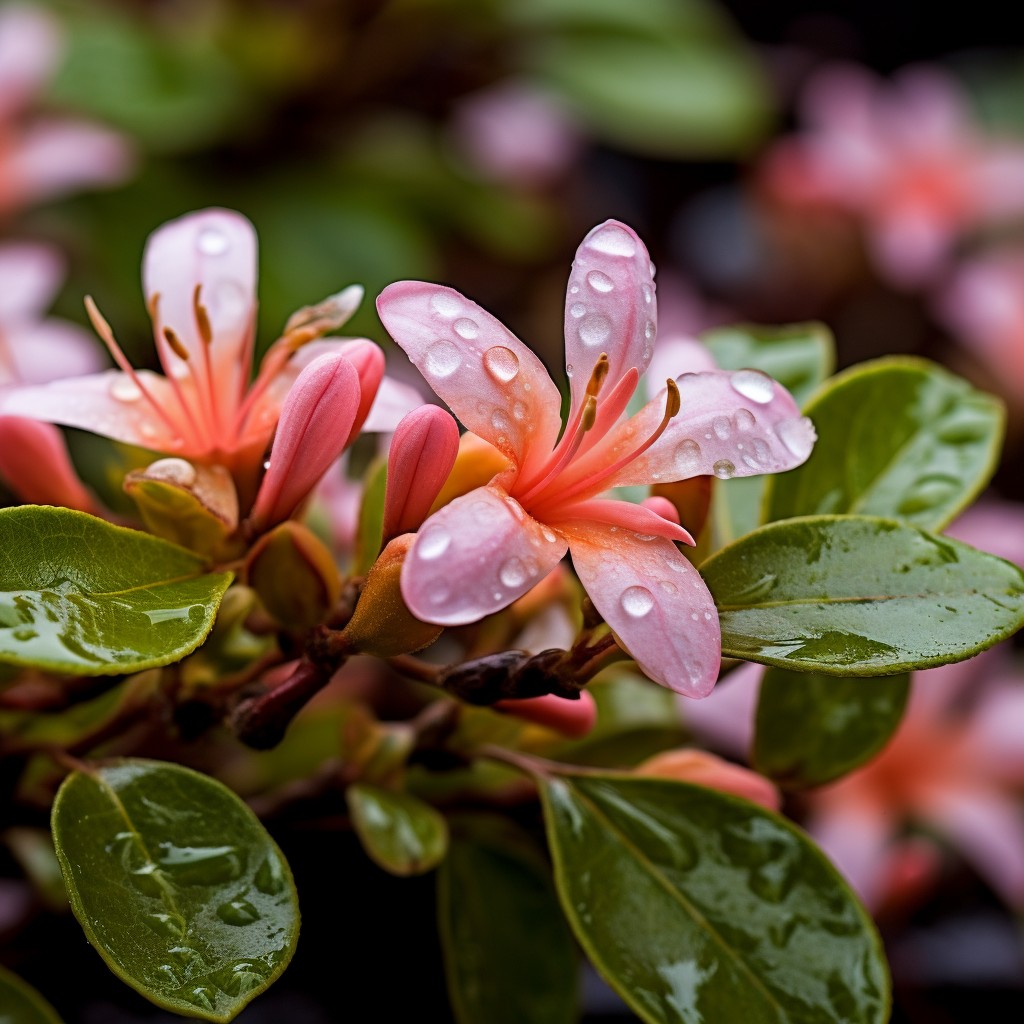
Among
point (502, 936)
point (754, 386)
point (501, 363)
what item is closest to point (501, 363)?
point (501, 363)

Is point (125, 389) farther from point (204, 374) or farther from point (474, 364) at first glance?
point (474, 364)

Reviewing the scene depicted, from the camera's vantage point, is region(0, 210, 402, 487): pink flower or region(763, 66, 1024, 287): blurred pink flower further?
region(763, 66, 1024, 287): blurred pink flower

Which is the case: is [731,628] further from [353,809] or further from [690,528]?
[353,809]

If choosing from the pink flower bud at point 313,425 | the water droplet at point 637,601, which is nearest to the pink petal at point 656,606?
the water droplet at point 637,601

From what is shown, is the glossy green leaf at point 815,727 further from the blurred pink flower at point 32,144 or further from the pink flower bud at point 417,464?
the blurred pink flower at point 32,144

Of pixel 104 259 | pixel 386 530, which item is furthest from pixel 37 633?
pixel 104 259

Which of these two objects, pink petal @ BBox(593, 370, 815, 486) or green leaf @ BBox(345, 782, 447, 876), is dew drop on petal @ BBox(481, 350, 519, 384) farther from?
green leaf @ BBox(345, 782, 447, 876)

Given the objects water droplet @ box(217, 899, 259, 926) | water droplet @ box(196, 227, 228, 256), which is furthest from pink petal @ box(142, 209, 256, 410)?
water droplet @ box(217, 899, 259, 926)
